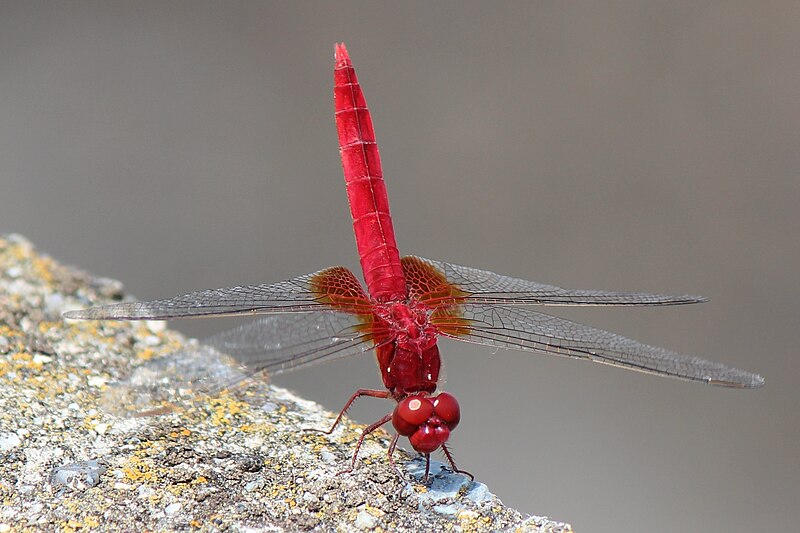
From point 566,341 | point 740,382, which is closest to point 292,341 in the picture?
point 566,341

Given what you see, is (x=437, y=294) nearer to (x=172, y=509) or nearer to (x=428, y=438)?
(x=428, y=438)

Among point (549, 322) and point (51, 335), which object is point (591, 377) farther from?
point (51, 335)

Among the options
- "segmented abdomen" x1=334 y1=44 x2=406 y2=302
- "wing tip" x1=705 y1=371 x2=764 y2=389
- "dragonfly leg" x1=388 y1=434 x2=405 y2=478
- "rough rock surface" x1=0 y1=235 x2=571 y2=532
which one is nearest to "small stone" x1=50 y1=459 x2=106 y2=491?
"rough rock surface" x1=0 y1=235 x2=571 y2=532

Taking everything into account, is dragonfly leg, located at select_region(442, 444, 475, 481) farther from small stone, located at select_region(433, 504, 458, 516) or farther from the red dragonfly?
small stone, located at select_region(433, 504, 458, 516)

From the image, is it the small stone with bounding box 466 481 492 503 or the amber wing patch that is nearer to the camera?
the small stone with bounding box 466 481 492 503

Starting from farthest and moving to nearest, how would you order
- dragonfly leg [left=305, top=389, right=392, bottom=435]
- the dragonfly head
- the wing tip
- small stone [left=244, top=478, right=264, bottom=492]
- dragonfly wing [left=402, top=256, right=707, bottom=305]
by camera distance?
dragonfly wing [left=402, top=256, right=707, bottom=305] < dragonfly leg [left=305, top=389, right=392, bottom=435] < the wing tip < the dragonfly head < small stone [left=244, top=478, right=264, bottom=492]

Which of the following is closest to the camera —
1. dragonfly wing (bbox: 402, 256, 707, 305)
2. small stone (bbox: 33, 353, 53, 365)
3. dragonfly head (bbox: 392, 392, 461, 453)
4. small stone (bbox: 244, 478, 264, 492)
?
small stone (bbox: 244, 478, 264, 492)

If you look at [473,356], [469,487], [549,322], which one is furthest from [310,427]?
[473,356]
